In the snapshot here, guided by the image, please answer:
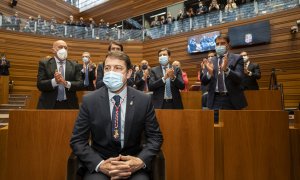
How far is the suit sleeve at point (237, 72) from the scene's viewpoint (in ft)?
8.01

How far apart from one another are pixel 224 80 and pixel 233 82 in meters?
0.09

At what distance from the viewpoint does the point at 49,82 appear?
2.44 metres

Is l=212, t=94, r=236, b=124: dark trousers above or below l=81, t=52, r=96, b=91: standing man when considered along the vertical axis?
below

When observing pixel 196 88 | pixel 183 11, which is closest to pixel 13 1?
pixel 183 11

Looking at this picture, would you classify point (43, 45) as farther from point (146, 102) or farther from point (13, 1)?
point (146, 102)

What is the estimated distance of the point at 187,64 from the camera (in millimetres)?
9414

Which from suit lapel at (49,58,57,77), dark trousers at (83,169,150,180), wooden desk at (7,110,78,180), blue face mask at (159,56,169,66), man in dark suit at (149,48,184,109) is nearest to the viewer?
dark trousers at (83,169,150,180)

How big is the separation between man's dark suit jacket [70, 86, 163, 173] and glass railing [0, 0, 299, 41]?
22.7 ft

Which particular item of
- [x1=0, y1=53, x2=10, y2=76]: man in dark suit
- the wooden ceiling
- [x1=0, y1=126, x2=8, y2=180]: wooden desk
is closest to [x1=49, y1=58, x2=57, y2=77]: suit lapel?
[x1=0, y1=126, x2=8, y2=180]: wooden desk

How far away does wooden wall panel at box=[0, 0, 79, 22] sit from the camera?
31.9 feet

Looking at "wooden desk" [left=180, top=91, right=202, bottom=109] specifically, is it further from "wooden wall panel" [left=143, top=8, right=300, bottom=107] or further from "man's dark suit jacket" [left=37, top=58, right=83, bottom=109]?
"wooden wall panel" [left=143, top=8, right=300, bottom=107]

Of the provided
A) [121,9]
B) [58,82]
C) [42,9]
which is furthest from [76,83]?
[121,9]

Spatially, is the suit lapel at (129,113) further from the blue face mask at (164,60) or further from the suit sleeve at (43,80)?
the blue face mask at (164,60)

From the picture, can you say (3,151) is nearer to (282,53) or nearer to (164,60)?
(164,60)
